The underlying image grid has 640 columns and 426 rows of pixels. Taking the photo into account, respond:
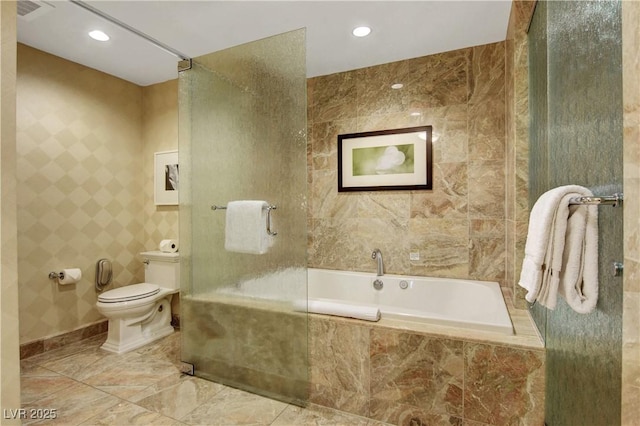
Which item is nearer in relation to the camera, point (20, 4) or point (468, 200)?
point (20, 4)

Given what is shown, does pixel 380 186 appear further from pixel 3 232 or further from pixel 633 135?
pixel 3 232

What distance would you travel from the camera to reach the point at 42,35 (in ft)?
7.94

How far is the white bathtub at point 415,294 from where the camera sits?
94.8 inches

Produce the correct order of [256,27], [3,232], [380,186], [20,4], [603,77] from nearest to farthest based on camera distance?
1. [3,232]
2. [603,77]
3. [20,4]
4. [256,27]
5. [380,186]

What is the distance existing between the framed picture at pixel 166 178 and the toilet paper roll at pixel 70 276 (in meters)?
0.93

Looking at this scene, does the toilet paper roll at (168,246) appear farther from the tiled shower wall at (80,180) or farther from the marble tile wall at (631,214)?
the marble tile wall at (631,214)

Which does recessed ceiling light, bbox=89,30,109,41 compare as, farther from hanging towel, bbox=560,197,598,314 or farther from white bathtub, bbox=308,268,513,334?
hanging towel, bbox=560,197,598,314

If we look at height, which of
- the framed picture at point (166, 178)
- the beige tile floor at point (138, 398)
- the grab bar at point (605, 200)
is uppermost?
the framed picture at point (166, 178)

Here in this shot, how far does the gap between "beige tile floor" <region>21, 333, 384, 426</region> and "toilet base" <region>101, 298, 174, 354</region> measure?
124 millimetres

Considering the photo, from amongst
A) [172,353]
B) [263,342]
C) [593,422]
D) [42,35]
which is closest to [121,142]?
[42,35]

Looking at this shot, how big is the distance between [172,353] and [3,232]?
2580 millimetres

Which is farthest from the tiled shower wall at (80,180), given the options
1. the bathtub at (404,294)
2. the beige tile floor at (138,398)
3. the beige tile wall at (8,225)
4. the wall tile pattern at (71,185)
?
the beige tile wall at (8,225)

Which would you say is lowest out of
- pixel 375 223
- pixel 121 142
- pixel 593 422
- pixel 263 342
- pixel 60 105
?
pixel 263 342

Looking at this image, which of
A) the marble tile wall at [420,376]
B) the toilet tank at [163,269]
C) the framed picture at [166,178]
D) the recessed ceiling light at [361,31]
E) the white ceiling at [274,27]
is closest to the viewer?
the marble tile wall at [420,376]
